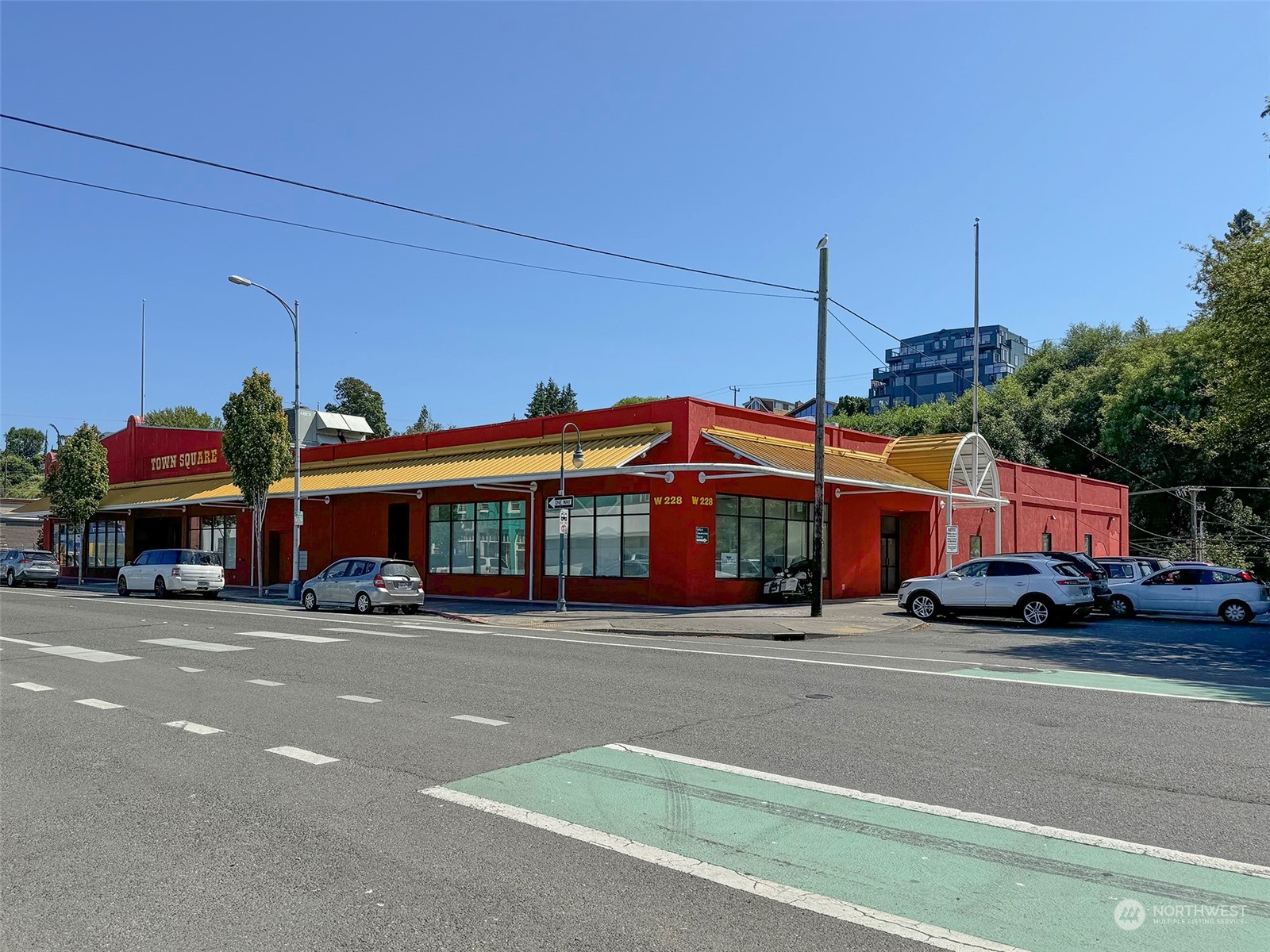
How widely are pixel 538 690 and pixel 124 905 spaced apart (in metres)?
6.65

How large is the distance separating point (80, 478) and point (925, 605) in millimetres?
39374

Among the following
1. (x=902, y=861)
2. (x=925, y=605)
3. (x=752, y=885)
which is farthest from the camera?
(x=925, y=605)

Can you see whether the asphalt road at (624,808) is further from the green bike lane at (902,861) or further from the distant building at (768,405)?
the distant building at (768,405)

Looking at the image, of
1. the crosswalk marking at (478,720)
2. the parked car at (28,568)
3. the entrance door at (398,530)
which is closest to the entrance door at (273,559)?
the entrance door at (398,530)

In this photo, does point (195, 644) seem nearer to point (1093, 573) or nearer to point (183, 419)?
point (1093, 573)

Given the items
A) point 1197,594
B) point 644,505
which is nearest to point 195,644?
point 644,505

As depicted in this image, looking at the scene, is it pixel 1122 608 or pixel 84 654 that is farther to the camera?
pixel 1122 608

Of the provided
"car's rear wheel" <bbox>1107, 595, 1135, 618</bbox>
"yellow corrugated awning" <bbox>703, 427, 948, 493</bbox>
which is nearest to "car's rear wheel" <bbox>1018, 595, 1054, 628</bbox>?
"car's rear wheel" <bbox>1107, 595, 1135, 618</bbox>

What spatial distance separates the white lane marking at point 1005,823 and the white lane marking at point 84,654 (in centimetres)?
1025

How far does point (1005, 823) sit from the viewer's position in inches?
236

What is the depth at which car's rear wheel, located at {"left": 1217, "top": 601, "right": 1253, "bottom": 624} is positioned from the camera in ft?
76.2

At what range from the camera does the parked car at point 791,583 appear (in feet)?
89.6

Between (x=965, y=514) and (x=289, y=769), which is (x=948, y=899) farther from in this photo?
(x=965, y=514)
